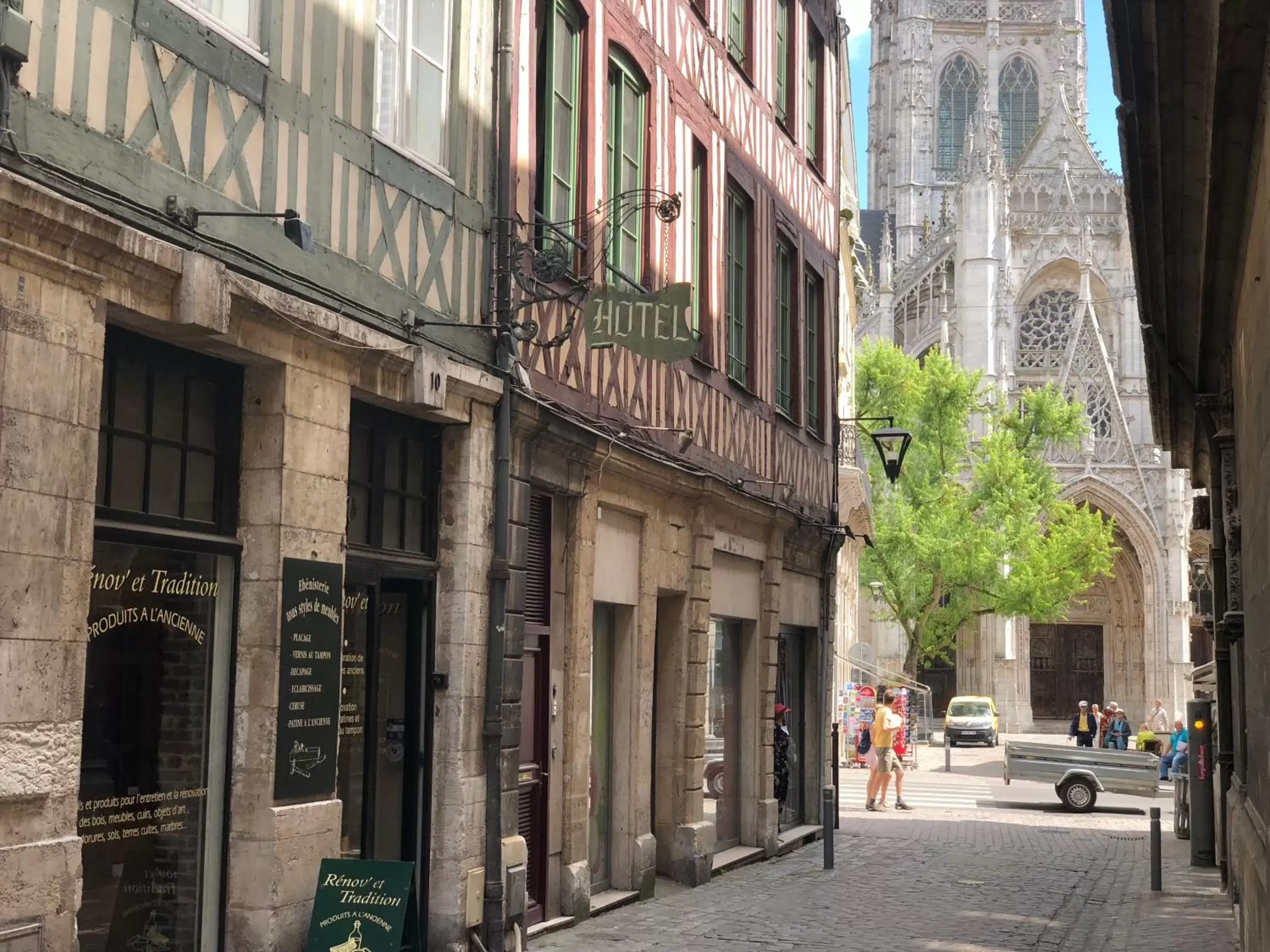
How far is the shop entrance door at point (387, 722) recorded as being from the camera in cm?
819

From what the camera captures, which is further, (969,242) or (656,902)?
(969,242)

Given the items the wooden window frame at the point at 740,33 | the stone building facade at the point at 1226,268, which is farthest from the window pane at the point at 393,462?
the wooden window frame at the point at 740,33

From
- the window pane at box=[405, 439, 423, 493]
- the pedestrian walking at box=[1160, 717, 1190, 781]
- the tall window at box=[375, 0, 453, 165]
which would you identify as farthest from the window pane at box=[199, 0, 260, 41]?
the pedestrian walking at box=[1160, 717, 1190, 781]

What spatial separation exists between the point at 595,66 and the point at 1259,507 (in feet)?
17.8

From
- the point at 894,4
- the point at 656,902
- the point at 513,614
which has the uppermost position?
the point at 894,4

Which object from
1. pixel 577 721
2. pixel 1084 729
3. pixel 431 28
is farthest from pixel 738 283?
pixel 1084 729

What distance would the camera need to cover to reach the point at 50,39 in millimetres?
5621

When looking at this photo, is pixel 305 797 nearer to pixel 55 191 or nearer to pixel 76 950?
pixel 76 950

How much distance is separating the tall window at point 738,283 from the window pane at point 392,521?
6.00 m

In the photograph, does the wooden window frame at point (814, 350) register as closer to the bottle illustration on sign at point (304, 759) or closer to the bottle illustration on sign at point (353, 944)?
the bottle illustration on sign at point (304, 759)

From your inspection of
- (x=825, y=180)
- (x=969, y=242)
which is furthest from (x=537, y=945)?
(x=969, y=242)

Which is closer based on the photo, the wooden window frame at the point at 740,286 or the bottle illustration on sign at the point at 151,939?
the bottle illustration on sign at the point at 151,939

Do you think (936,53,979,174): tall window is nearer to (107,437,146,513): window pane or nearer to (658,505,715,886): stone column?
(658,505,715,886): stone column

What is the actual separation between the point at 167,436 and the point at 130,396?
0.30m
